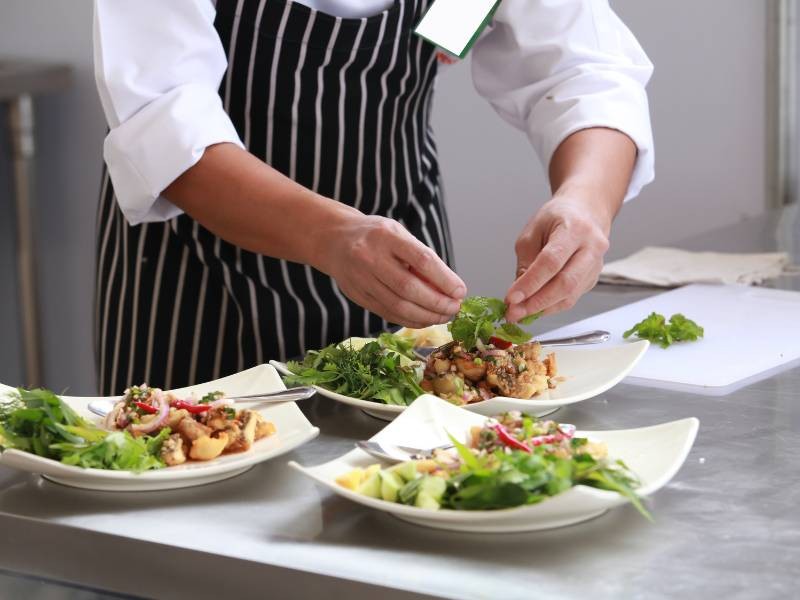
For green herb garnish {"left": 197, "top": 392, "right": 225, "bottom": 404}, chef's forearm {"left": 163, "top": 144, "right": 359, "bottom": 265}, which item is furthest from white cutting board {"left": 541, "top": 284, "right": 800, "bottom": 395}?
green herb garnish {"left": 197, "top": 392, "right": 225, "bottom": 404}

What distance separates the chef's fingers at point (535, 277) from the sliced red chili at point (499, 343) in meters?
0.03

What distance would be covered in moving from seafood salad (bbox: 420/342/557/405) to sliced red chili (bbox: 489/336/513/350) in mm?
21

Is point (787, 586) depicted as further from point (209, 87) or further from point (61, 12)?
point (61, 12)

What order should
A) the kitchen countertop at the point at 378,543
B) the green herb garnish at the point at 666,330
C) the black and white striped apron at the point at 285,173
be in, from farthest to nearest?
the black and white striped apron at the point at 285,173 → the green herb garnish at the point at 666,330 → the kitchen countertop at the point at 378,543

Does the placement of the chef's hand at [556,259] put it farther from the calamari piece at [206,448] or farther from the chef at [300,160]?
the calamari piece at [206,448]

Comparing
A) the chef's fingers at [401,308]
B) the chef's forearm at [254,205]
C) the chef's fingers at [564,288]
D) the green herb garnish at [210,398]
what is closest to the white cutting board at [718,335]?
the chef's fingers at [564,288]

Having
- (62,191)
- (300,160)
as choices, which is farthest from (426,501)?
(62,191)

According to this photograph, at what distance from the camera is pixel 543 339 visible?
4.67ft

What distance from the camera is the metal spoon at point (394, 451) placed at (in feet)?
3.03

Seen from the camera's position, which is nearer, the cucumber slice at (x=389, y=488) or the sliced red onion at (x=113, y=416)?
the cucumber slice at (x=389, y=488)

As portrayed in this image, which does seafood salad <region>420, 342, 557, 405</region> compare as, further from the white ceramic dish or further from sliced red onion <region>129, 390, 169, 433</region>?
sliced red onion <region>129, 390, 169, 433</region>

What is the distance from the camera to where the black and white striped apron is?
5.36 feet

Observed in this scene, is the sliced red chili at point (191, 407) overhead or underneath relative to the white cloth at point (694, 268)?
overhead

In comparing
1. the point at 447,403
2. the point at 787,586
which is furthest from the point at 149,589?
the point at 787,586
